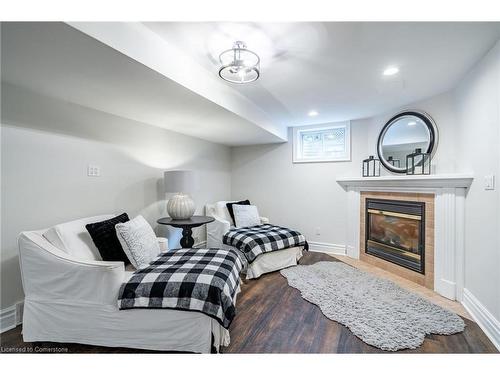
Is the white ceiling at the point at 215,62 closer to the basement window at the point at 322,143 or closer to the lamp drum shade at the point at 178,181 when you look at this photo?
the lamp drum shade at the point at 178,181

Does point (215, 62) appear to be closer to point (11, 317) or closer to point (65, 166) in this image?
point (65, 166)

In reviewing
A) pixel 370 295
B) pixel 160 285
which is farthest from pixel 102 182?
pixel 370 295

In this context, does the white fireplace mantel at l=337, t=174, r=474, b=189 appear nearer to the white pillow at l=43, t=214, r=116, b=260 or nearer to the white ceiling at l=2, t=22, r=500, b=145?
the white ceiling at l=2, t=22, r=500, b=145

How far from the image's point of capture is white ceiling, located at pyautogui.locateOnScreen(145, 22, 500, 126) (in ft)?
4.93

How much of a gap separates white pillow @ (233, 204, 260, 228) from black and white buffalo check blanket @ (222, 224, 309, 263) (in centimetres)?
17

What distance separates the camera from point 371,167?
336 cm

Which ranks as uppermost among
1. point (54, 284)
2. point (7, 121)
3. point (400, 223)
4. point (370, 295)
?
point (7, 121)

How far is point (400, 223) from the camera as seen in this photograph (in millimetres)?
2939

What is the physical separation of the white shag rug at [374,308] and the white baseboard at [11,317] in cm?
245

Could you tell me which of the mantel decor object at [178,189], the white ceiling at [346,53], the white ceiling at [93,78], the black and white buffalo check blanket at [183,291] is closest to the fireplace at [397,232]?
the white ceiling at [346,53]

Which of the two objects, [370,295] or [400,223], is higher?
[400,223]
